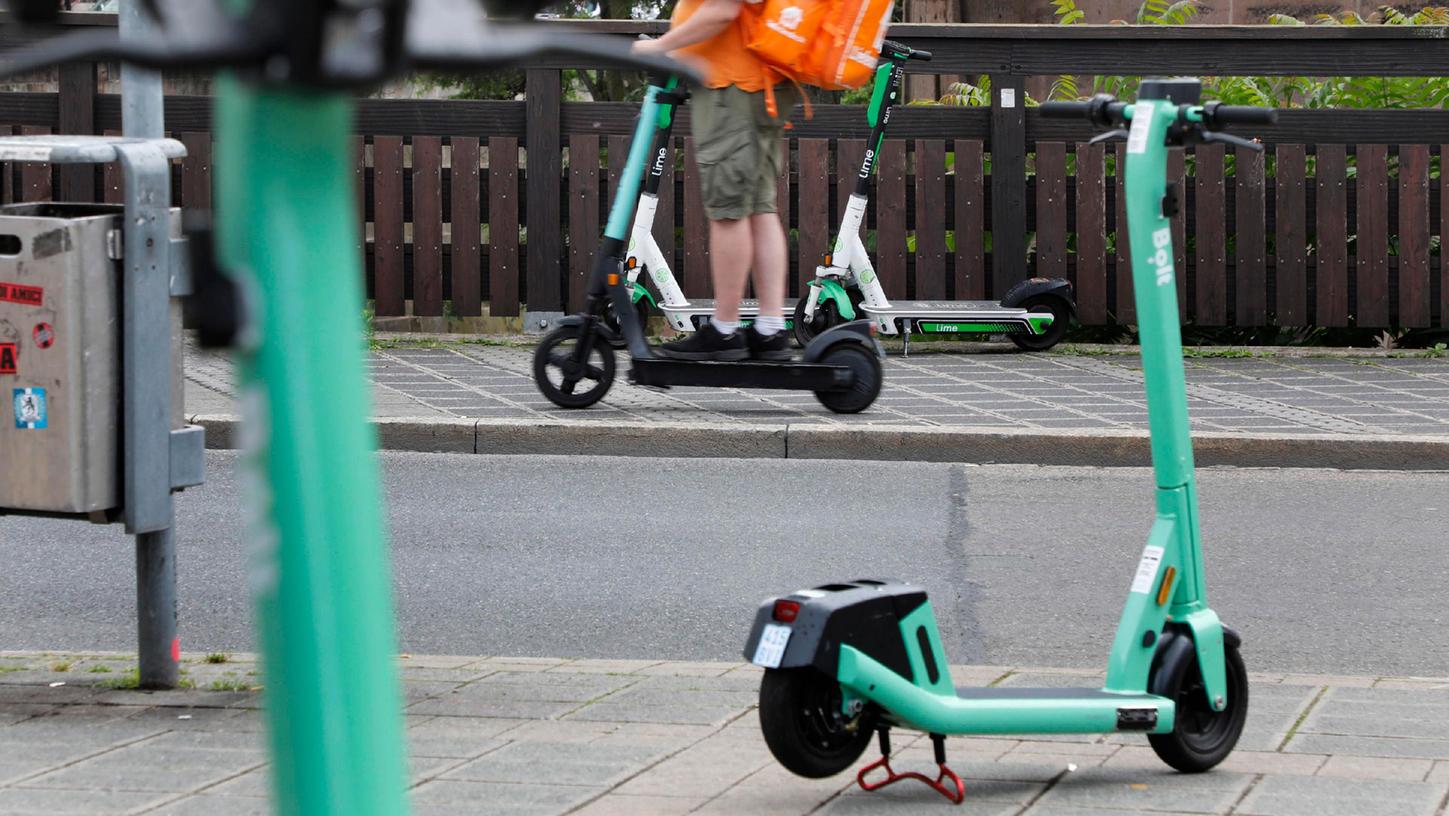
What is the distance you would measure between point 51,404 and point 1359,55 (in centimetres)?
903

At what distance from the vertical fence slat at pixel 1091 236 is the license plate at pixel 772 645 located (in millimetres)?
8271

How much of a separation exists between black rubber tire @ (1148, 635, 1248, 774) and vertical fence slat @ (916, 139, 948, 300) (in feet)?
25.3

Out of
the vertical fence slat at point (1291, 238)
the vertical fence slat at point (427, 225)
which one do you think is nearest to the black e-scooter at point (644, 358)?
the vertical fence slat at point (427, 225)

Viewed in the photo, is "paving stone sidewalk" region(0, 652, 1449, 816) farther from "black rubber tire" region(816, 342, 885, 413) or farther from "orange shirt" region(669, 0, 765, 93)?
"black rubber tire" region(816, 342, 885, 413)

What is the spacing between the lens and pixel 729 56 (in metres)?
7.58

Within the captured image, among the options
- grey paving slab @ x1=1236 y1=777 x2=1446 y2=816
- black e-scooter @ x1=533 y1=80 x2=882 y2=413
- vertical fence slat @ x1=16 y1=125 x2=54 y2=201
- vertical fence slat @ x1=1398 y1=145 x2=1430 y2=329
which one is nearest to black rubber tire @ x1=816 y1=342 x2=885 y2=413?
black e-scooter @ x1=533 y1=80 x2=882 y2=413

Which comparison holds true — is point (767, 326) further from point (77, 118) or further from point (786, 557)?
point (77, 118)

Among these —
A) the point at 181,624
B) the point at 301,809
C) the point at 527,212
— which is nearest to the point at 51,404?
the point at 181,624

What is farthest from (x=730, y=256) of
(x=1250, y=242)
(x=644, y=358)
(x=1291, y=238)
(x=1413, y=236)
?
(x=1413, y=236)

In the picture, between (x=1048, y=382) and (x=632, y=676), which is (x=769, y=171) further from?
(x=632, y=676)

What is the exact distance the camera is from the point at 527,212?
37.0 feet

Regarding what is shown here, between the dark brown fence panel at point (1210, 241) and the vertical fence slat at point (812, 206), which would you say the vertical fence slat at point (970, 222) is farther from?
the dark brown fence panel at point (1210, 241)

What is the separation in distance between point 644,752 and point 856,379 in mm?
4753

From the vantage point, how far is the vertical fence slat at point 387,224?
11211 mm
